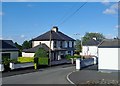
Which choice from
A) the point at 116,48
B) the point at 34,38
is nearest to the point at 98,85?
the point at 116,48

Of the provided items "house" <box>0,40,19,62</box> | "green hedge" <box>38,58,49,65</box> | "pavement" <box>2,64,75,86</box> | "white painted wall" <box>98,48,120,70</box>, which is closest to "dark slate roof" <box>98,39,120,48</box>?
"white painted wall" <box>98,48,120,70</box>

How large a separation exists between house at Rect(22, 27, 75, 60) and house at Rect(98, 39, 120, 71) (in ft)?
71.1

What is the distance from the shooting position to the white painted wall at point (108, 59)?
1238 inches

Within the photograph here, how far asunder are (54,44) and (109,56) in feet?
80.4

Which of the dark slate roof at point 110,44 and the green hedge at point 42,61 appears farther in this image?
the green hedge at point 42,61

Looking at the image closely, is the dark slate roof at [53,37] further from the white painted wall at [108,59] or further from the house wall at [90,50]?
the white painted wall at [108,59]

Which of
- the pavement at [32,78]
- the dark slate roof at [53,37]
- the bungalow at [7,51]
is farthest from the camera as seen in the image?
the dark slate roof at [53,37]

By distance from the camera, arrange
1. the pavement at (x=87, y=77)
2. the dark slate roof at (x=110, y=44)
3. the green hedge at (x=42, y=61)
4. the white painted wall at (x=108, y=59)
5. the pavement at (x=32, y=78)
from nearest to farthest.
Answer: the pavement at (x=32, y=78) < the pavement at (x=87, y=77) < the dark slate roof at (x=110, y=44) < the white painted wall at (x=108, y=59) < the green hedge at (x=42, y=61)

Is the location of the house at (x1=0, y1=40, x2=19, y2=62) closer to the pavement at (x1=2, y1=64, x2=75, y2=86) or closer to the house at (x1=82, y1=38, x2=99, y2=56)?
the pavement at (x1=2, y1=64, x2=75, y2=86)

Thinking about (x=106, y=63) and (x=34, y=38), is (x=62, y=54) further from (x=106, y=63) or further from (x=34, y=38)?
(x=106, y=63)

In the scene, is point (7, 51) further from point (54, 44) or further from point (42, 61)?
point (54, 44)

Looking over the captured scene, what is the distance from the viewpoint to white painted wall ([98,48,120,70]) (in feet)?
103

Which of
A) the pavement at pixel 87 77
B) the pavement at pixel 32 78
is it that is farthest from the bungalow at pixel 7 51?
the pavement at pixel 87 77

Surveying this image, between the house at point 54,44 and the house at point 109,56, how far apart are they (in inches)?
854
